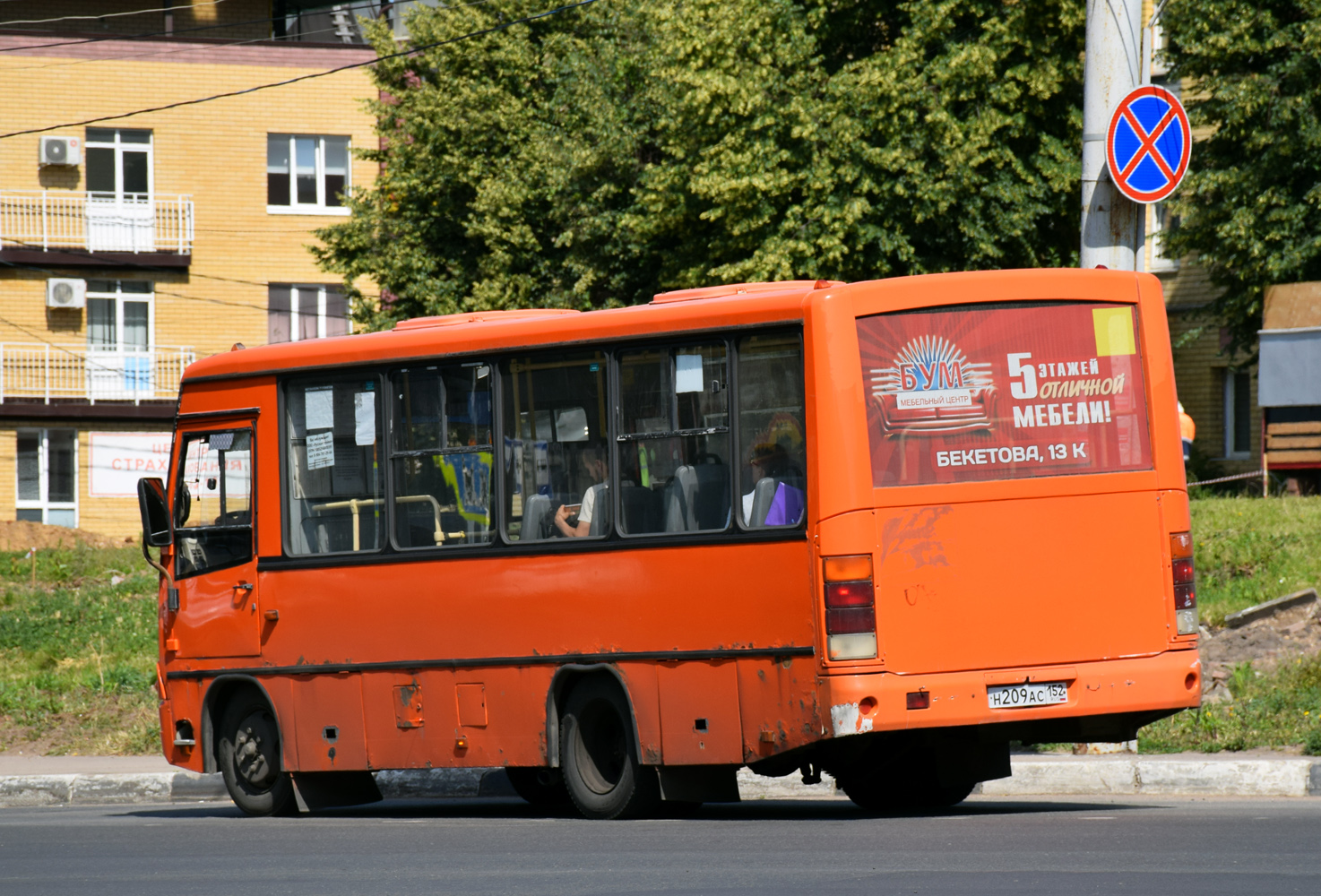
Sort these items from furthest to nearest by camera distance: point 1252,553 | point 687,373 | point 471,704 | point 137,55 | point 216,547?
1. point 137,55
2. point 1252,553
3. point 216,547
4. point 471,704
5. point 687,373

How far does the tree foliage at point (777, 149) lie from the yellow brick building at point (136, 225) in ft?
29.0

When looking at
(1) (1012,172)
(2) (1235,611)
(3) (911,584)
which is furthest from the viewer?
(1) (1012,172)

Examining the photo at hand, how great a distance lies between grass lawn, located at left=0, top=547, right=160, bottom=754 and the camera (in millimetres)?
17188

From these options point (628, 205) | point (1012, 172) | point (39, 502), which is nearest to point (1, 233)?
point (39, 502)

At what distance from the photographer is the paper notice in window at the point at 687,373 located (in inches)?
400

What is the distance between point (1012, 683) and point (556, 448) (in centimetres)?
293

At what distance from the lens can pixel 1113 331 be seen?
394 inches

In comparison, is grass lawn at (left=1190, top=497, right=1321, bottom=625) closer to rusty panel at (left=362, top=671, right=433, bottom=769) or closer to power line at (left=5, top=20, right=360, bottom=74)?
rusty panel at (left=362, top=671, right=433, bottom=769)

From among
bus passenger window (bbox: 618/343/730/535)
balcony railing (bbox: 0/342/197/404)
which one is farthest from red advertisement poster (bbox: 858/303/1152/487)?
balcony railing (bbox: 0/342/197/404)

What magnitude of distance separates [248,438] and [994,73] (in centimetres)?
2109

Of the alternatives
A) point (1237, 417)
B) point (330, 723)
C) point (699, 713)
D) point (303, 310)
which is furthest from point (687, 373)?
point (303, 310)

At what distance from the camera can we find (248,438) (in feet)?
40.8

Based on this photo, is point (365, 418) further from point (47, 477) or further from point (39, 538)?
point (47, 477)

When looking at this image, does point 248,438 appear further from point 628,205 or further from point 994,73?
point 628,205
